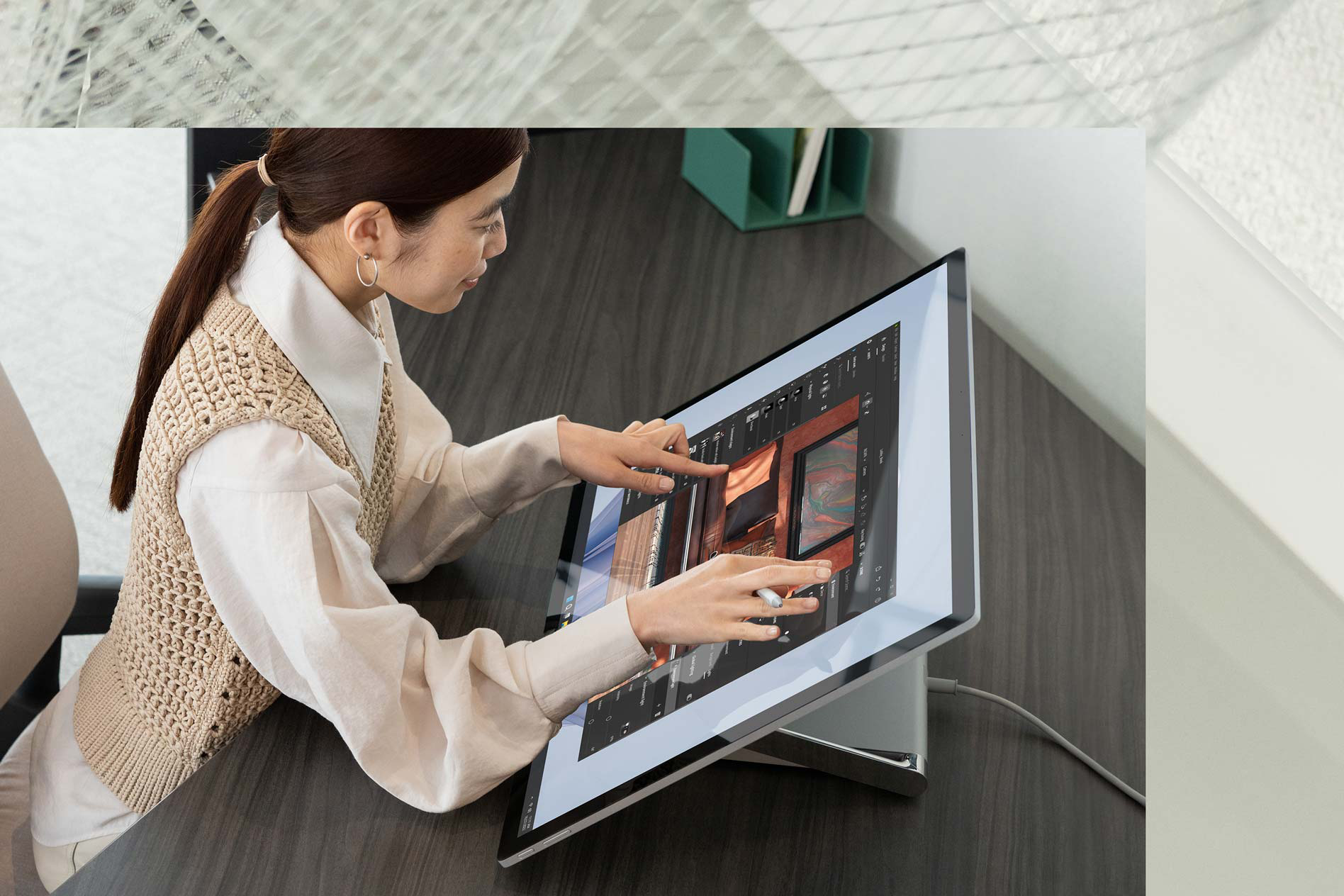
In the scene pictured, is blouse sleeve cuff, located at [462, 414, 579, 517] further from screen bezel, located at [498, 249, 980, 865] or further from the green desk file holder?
the green desk file holder

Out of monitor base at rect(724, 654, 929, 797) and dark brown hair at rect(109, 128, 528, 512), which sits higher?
dark brown hair at rect(109, 128, 528, 512)

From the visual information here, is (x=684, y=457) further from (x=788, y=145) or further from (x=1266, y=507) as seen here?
(x=1266, y=507)

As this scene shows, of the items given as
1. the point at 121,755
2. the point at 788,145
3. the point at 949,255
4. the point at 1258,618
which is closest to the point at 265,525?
the point at 121,755

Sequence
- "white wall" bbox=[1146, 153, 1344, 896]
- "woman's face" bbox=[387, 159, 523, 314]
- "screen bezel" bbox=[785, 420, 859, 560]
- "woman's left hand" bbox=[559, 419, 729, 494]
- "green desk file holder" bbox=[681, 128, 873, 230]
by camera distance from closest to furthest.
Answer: "white wall" bbox=[1146, 153, 1344, 896] < "screen bezel" bbox=[785, 420, 859, 560] < "woman's face" bbox=[387, 159, 523, 314] < "woman's left hand" bbox=[559, 419, 729, 494] < "green desk file holder" bbox=[681, 128, 873, 230]

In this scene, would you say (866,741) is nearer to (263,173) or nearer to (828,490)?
(828,490)

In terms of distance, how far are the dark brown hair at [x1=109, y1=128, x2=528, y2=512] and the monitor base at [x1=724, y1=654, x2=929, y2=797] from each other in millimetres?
451

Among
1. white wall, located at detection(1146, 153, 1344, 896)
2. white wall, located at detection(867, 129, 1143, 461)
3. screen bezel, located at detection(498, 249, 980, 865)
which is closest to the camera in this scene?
white wall, located at detection(1146, 153, 1344, 896)

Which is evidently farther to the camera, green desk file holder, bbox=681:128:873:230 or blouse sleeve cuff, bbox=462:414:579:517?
green desk file holder, bbox=681:128:873:230

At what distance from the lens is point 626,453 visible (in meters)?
1.00

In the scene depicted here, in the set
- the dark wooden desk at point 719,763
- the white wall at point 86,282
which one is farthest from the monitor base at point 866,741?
the white wall at point 86,282

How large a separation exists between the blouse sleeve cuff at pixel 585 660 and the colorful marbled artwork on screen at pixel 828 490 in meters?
0.13

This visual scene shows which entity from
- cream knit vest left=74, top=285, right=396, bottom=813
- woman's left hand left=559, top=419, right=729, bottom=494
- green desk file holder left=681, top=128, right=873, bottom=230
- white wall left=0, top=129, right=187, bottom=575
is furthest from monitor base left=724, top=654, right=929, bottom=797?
white wall left=0, top=129, right=187, bottom=575

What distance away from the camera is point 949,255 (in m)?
0.86

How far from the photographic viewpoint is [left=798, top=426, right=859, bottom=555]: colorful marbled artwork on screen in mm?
757
